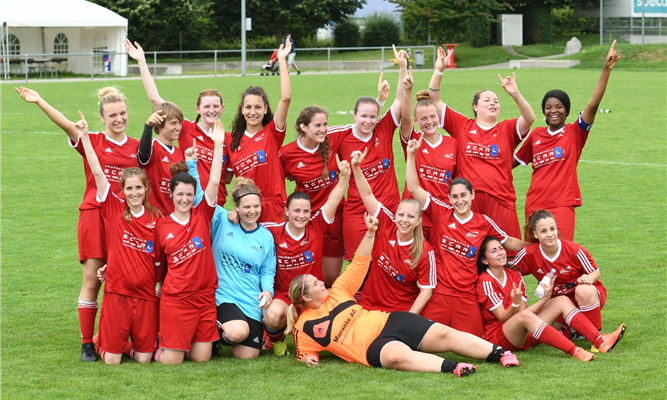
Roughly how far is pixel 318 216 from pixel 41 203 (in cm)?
643

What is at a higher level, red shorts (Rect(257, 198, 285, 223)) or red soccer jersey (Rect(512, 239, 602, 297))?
red shorts (Rect(257, 198, 285, 223))

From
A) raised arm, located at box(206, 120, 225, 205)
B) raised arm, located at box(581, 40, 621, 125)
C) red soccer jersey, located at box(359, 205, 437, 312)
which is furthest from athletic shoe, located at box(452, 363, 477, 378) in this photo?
raised arm, located at box(581, 40, 621, 125)

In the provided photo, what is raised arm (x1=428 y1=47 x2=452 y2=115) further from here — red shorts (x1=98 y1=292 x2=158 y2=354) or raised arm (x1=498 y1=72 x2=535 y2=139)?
Result: red shorts (x1=98 y1=292 x2=158 y2=354)

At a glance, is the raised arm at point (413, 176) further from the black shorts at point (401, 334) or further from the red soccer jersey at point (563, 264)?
the black shorts at point (401, 334)

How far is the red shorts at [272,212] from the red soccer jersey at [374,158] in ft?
1.74

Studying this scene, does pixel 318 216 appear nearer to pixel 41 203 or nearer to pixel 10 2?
pixel 41 203

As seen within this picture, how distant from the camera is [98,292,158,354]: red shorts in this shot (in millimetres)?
5516

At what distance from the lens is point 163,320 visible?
5512mm

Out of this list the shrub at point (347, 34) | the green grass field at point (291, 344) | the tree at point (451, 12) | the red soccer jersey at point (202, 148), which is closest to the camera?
the green grass field at point (291, 344)

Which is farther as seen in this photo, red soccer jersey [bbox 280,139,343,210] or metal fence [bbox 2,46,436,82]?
metal fence [bbox 2,46,436,82]

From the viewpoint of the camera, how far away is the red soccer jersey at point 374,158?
20.7 ft

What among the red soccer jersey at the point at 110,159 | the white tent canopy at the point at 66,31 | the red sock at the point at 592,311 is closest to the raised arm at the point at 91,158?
the red soccer jersey at the point at 110,159

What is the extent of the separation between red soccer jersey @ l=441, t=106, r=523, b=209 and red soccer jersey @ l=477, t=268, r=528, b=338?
0.71 metres

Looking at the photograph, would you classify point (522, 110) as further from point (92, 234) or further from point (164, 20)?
point (164, 20)
